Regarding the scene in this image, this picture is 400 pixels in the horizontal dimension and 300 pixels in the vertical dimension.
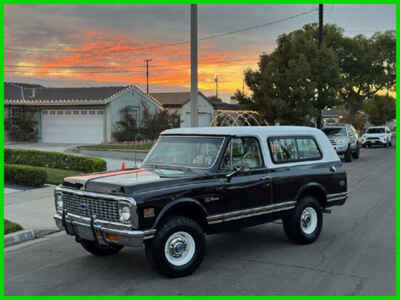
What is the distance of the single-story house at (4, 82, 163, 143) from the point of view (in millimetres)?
34188

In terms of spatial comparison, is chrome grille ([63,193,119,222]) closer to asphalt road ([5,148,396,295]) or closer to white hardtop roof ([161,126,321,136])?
asphalt road ([5,148,396,295])

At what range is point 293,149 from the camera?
7762 mm

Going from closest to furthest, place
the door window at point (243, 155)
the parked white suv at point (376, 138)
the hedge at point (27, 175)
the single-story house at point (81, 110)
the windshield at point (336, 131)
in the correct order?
the door window at point (243, 155), the hedge at point (27, 175), the windshield at point (336, 131), the single-story house at point (81, 110), the parked white suv at point (376, 138)

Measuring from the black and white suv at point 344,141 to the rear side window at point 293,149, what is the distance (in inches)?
605

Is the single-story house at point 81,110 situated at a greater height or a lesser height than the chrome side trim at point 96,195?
greater

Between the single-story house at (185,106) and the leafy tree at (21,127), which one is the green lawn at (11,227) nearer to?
the leafy tree at (21,127)

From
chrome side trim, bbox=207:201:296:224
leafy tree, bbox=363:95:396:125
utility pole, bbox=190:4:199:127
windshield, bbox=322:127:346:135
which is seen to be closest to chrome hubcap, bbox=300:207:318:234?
chrome side trim, bbox=207:201:296:224

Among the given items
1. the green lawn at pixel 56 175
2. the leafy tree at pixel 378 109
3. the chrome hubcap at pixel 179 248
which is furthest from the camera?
the leafy tree at pixel 378 109

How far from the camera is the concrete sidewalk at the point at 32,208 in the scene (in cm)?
911

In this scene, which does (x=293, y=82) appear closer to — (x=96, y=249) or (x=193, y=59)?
A: (x=193, y=59)

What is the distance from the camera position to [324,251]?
283 inches

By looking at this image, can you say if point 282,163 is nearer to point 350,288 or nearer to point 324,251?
point 324,251

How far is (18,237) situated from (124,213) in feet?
11.7

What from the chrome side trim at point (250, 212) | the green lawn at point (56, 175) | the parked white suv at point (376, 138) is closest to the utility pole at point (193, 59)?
the green lawn at point (56, 175)
